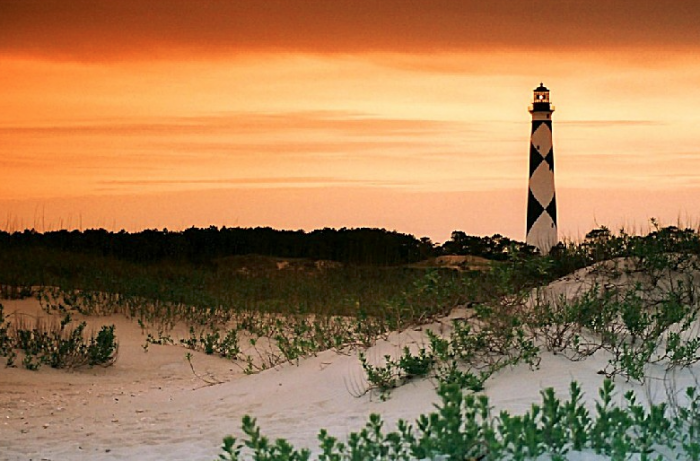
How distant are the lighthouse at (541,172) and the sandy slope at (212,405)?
10.2 meters

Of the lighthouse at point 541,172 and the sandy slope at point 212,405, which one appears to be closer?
the sandy slope at point 212,405

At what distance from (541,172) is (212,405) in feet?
45.7

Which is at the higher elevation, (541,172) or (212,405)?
(541,172)

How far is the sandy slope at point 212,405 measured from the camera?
7406mm

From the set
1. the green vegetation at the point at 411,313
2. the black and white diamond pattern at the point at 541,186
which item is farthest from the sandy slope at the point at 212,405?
the black and white diamond pattern at the point at 541,186

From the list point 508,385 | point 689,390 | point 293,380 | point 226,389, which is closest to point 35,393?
point 226,389

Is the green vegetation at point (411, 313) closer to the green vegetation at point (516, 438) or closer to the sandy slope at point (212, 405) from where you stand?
the green vegetation at point (516, 438)

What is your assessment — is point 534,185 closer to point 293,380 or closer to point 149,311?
point 149,311

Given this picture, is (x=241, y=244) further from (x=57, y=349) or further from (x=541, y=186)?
(x=57, y=349)

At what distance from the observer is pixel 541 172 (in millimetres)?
21578

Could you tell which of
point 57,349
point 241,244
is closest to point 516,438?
point 57,349

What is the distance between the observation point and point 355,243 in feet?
79.5

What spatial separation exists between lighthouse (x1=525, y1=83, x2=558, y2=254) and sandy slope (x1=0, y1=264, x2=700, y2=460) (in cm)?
1021

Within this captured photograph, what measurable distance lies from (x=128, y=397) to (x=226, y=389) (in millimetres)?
1322
